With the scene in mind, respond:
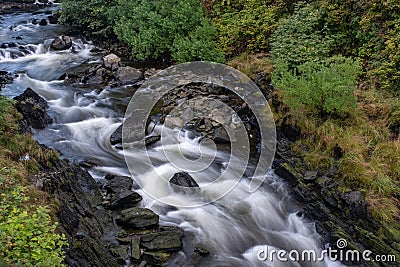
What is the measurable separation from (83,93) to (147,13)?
174 inches

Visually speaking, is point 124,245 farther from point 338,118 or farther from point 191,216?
point 338,118

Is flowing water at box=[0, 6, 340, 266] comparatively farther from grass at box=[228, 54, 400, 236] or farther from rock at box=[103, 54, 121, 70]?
rock at box=[103, 54, 121, 70]

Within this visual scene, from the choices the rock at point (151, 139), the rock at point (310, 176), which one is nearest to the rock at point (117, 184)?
A: the rock at point (151, 139)

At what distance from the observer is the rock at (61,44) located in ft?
57.2

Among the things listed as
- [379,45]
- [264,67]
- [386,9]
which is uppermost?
[386,9]

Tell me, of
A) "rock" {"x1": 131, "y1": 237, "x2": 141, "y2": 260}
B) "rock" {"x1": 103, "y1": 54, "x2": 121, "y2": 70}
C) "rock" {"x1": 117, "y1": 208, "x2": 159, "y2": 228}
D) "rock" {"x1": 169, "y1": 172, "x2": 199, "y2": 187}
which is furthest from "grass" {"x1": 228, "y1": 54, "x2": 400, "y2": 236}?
"rock" {"x1": 103, "y1": 54, "x2": 121, "y2": 70}

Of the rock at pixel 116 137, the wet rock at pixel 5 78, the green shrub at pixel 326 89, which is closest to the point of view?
the green shrub at pixel 326 89

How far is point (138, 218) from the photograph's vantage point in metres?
6.80

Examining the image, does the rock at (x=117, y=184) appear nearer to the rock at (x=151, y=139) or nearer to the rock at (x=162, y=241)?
the rock at (x=162, y=241)

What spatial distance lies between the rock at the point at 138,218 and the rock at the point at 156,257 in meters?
0.76

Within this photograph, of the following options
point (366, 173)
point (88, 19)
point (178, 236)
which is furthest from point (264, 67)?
point (88, 19)

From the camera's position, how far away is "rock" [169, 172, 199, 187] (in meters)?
7.98

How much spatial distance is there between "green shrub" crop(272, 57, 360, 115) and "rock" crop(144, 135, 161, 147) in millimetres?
3824

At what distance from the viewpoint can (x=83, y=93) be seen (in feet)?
42.4
